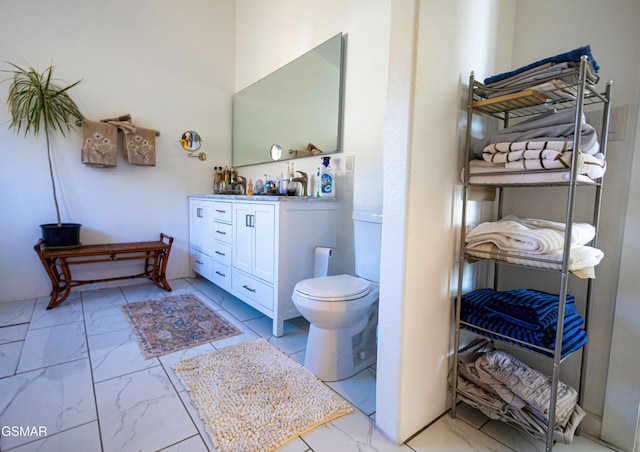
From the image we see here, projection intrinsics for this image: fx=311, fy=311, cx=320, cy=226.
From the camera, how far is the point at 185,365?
1.61 meters

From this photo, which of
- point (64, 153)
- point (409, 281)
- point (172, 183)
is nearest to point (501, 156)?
point (409, 281)

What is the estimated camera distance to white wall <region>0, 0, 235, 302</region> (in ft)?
8.15

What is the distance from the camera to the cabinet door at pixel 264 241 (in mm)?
1992

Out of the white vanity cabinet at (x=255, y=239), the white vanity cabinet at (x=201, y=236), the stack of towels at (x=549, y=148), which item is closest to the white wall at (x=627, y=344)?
the stack of towels at (x=549, y=148)

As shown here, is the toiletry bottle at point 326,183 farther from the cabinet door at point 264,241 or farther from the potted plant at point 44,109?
the potted plant at point 44,109

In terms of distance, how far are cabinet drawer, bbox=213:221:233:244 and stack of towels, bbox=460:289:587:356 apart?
1.78 meters

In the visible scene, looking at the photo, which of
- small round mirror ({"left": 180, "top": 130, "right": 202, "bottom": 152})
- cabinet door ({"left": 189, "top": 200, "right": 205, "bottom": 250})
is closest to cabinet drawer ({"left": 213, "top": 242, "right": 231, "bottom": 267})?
cabinet door ({"left": 189, "top": 200, "right": 205, "bottom": 250})

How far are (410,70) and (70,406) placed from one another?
186cm

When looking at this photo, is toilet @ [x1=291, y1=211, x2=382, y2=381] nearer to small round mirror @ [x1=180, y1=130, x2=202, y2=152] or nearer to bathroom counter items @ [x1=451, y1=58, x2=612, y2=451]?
bathroom counter items @ [x1=451, y1=58, x2=612, y2=451]

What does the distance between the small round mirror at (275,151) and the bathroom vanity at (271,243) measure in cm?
62

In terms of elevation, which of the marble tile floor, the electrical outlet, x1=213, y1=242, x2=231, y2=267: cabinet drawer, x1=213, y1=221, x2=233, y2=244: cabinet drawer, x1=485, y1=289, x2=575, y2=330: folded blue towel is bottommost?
the marble tile floor

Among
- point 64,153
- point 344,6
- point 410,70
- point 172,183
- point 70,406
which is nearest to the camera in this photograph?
point 410,70

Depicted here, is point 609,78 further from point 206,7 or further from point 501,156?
point 206,7

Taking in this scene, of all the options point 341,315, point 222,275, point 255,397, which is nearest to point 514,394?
point 341,315
